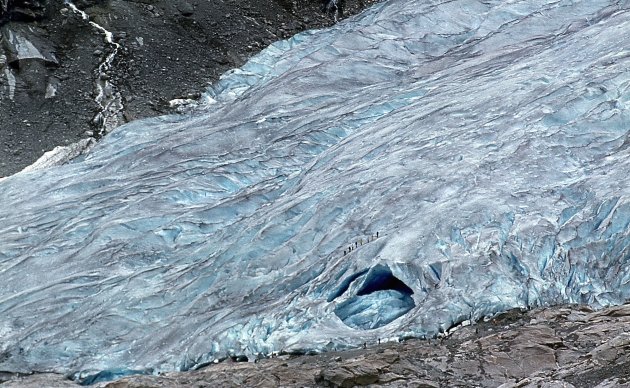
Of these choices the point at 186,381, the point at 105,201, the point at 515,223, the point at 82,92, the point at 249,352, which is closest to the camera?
the point at 186,381

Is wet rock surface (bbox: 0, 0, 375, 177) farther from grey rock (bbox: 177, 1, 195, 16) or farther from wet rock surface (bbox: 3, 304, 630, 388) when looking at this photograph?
wet rock surface (bbox: 3, 304, 630, 388)

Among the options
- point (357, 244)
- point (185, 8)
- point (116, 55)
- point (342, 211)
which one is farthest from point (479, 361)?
point (185, 8)

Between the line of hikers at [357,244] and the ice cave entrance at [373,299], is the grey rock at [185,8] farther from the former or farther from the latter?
the ice cave entrance at [373,299]

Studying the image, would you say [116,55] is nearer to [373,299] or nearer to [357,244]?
[357,244]

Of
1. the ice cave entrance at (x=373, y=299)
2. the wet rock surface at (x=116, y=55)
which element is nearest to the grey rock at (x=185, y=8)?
the wet rock surface at (x=116, y=55)

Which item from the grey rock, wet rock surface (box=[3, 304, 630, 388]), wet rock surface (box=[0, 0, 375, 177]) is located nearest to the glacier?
wet rock surface (box=[3, 304, 630, 388])

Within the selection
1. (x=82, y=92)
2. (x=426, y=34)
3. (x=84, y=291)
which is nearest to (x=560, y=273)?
(x=84, y=291)

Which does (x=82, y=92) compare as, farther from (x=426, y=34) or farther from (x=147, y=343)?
(x=147, y=343)
